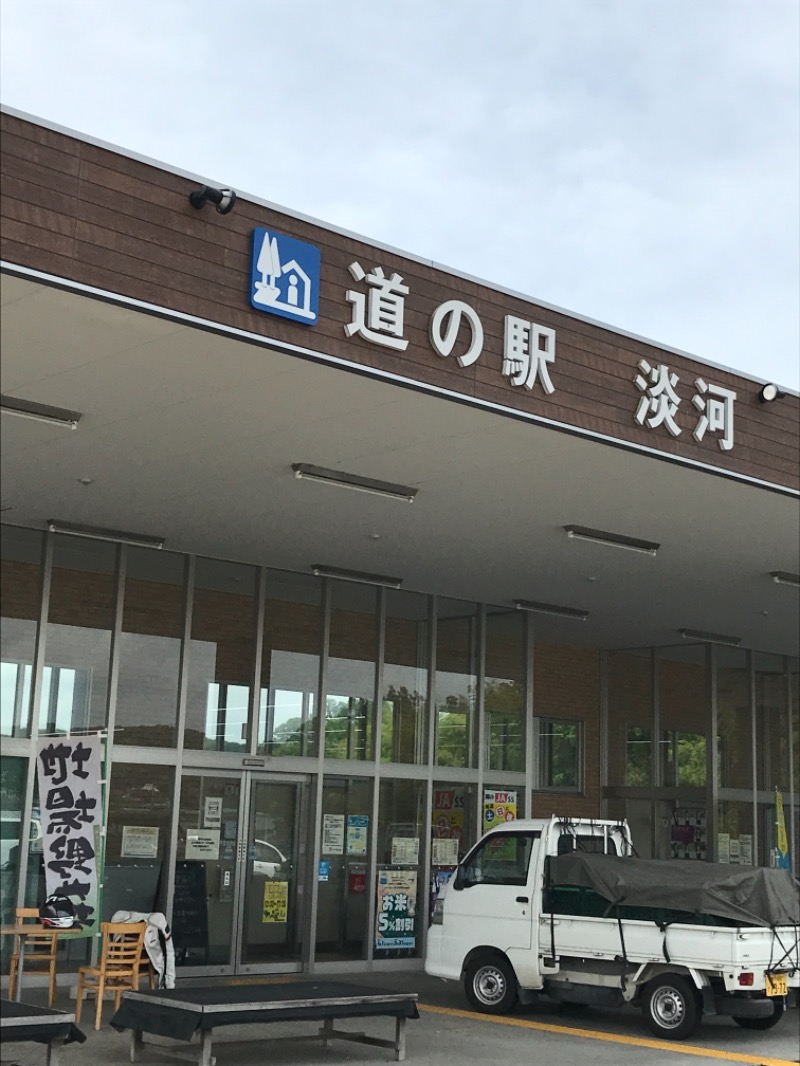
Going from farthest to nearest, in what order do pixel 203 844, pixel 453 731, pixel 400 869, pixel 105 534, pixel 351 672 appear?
1. pixel 453 731
2. pixel 400 869
3. pixel 351 672
4. pixel 203 844
5. pixel 105 534

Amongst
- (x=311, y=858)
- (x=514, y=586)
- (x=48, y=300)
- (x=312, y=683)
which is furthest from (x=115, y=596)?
(x=48, y=300)

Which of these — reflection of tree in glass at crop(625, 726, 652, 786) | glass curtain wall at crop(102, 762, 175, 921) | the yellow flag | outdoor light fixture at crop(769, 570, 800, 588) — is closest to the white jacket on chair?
glass curtain wall at crop(102, 762, 175, 921)

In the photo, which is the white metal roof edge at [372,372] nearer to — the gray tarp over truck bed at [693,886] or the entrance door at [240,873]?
the gray tarp over truck bed at [693,886]

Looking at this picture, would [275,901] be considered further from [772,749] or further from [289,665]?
[772,749]

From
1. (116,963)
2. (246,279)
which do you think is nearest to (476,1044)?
(116,963)

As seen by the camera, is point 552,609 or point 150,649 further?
point 552,609

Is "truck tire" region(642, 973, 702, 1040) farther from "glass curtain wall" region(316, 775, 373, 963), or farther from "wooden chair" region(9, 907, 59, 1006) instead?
"wooden chair" region(9, 907, 59, 1006)

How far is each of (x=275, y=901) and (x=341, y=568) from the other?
3619mm

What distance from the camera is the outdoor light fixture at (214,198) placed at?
739 cm

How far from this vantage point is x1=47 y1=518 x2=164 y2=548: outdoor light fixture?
1263 centimetres

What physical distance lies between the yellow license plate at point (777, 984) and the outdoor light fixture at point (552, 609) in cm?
632

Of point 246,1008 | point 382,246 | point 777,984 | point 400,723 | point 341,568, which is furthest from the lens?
point 400,723

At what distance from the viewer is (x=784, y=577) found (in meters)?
14.1

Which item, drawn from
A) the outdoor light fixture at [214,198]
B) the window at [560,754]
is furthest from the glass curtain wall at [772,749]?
the outdoor light fixture at [214,198]
